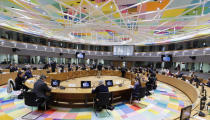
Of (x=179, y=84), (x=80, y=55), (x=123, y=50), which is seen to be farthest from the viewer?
(x=123, y=50)

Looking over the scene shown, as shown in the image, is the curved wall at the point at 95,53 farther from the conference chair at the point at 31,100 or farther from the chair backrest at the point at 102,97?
the chair backrest at the point at 102,97

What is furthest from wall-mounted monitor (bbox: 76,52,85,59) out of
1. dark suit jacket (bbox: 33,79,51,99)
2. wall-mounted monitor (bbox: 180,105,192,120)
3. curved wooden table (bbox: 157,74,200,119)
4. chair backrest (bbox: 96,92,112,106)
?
wall-mounted monitor (bbox: 180,105,192,120)

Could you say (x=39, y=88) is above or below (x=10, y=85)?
above

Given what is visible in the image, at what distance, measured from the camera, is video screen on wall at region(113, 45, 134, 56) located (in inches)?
889

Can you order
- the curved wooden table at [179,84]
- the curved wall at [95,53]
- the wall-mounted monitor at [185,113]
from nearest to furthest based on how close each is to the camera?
the wall-mounted monitor at [185,113] < the curved wooden table at [179,84] < the curved wall at [95,53]

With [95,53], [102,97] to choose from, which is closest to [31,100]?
[102,97]

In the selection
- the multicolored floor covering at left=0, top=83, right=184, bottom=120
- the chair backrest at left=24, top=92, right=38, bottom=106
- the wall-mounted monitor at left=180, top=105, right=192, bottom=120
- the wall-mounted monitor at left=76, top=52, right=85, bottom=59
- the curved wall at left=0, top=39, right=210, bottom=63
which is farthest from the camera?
the wall-mounted monitor at left=76, top=52, right=85, bottom=59

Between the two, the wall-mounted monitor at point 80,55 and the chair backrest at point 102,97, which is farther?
the wall-mounted monitor at point 80,55

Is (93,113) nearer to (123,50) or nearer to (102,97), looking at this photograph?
(102,97)

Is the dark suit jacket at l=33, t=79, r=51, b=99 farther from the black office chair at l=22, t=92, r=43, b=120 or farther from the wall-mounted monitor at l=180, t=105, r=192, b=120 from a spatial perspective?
the wall-mounted monitor at l=180, t=105, r=192, b=120

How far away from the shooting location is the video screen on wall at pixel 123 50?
2258 cm

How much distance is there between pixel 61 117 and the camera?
399 centimetres

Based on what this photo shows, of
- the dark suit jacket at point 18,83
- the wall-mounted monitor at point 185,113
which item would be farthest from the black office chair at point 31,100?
the wall-mounted monitor at point 185,113

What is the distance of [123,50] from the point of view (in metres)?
23.0
